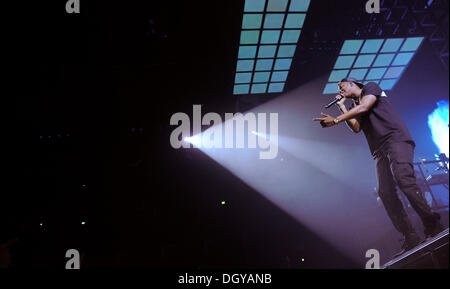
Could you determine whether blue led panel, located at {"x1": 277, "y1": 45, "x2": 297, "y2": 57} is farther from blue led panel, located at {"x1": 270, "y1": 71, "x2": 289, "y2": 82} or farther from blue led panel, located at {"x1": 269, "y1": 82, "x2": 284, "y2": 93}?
blue led panel, located at {"x1": 269, "y1": 82, "x2": 284, "y2": 93}

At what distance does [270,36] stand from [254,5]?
38.9 inches

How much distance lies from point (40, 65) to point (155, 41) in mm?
2710

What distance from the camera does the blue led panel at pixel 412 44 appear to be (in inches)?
252

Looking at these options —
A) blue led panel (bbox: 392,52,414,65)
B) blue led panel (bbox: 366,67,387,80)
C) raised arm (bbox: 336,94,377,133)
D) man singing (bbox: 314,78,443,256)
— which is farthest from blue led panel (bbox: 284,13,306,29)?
raised arm (bbox: 336,94,377,133)

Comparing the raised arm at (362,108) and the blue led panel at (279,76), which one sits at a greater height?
the blue led panel at (279,76)

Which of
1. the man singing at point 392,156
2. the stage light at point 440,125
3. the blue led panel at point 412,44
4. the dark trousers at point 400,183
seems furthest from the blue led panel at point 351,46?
the dark trousers at point 400,183

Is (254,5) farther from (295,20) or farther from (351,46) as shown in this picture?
(351,46)

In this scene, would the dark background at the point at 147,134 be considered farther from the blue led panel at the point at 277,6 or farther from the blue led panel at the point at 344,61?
the blue led panel at the point at 277,6

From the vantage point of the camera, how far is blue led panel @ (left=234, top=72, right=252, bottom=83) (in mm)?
6758

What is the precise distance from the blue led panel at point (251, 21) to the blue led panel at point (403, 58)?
4426 millimetres

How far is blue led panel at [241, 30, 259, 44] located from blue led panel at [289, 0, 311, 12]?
92 cm

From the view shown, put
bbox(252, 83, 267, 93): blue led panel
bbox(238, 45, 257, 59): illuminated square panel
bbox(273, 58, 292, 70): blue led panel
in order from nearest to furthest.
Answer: bbox(238, 45, 257, 59): illuminated square panel → bbox(273, 58, 292, 70): blue led panel → bbox(252, 83, 267, 93): blue led panel

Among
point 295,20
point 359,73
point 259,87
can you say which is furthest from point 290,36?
point 359,73
